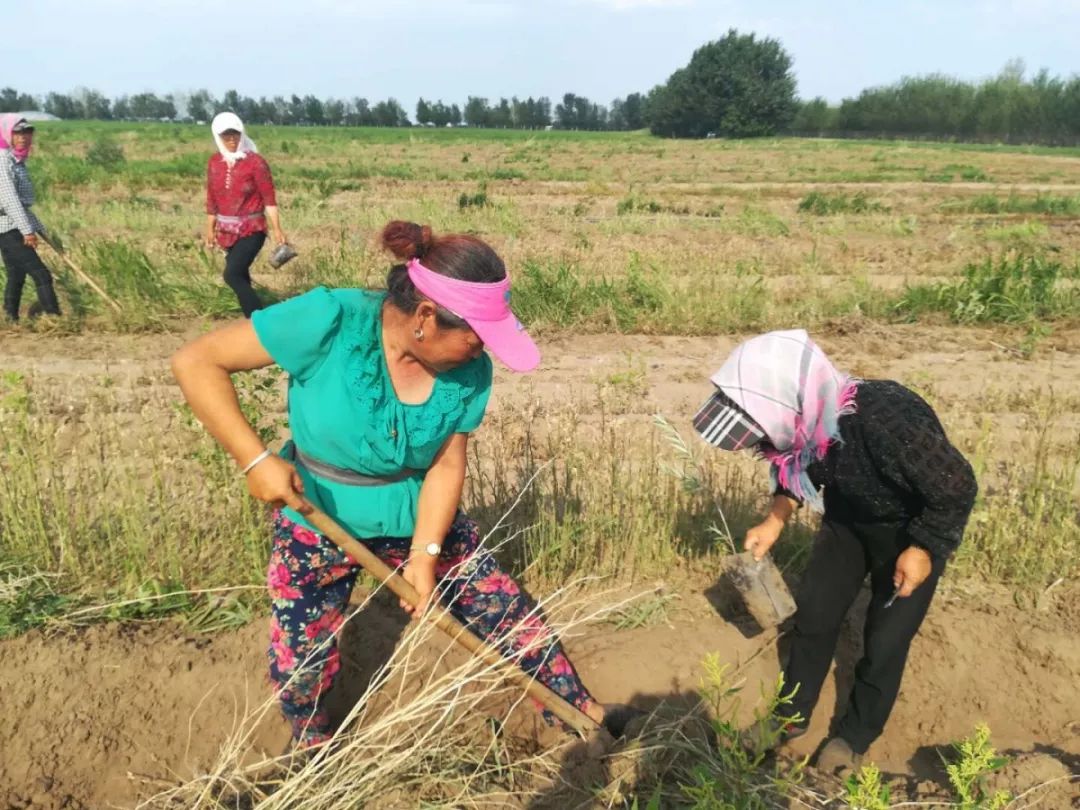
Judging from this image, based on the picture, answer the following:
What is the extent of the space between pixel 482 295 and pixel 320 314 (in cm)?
38

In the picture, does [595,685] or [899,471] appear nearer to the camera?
[899,471]

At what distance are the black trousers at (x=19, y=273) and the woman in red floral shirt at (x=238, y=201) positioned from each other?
4.69 feet

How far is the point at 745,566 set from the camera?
8.04 ft

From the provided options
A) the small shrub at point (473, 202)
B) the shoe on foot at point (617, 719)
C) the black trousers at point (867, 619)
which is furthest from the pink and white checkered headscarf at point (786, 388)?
the small shrub at point (473, 202)

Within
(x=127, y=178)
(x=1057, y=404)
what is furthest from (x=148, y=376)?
(x=127, y=178)

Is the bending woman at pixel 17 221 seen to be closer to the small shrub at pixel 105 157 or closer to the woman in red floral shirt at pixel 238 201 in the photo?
the woman in red floral shirt at pixel 238 201

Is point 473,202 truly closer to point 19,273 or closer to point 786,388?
point 19,273

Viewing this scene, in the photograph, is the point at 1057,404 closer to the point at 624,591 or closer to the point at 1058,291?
the point at 1058,291

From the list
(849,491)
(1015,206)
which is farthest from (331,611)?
(1015,206)

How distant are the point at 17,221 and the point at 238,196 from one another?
1.75 meters

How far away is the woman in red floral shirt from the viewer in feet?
20.3

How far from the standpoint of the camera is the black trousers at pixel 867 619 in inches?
89.3

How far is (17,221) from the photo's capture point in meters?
6.26

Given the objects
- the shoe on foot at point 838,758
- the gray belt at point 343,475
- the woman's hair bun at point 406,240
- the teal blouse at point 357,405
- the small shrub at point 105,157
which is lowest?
the shoe on foot at point 838,758
